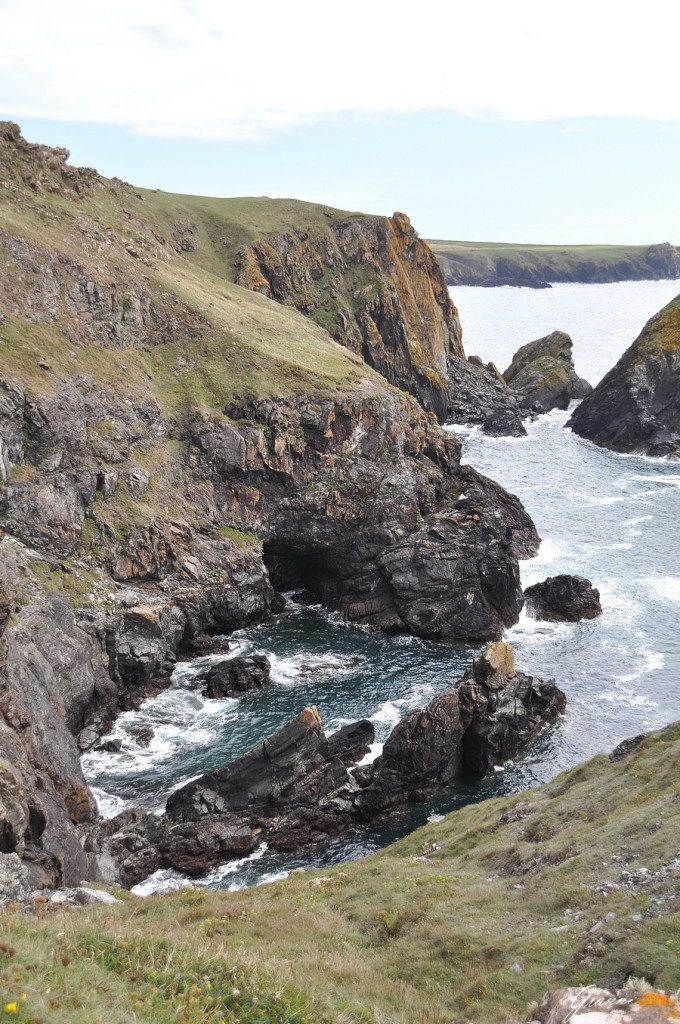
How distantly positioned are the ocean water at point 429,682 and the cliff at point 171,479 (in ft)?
8.96

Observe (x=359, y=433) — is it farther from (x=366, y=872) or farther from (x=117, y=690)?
(x=366, y=872)

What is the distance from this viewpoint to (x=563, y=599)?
64.6 metres

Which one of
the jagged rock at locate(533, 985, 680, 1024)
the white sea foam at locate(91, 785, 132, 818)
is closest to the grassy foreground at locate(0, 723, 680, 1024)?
the jagged rock at locate(533, 985, 680, 1024)

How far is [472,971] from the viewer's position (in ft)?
64.1

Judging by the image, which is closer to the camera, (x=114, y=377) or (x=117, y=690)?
(x=117, y=690)

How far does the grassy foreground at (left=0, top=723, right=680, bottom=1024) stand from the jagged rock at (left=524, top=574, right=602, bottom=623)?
31132 mm

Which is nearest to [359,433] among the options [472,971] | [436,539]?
[436,539]

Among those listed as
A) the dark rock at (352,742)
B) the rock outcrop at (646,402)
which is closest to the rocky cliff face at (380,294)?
the rock outcrop at (646,402)

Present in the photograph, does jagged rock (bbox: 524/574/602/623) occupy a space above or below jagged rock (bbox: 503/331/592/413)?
below

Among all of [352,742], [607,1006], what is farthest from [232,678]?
[607,1006]

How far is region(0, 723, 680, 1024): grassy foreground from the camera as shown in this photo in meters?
14.5

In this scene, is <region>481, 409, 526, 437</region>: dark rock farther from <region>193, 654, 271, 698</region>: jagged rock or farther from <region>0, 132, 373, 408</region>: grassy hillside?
<region>193, 654, 271, 698</region>: jagged rock

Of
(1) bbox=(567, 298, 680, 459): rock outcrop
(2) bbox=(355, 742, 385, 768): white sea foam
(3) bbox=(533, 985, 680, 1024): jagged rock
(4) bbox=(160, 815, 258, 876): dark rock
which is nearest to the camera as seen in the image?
(3) bbox=(533, 985, 680, 1024): jagged rock

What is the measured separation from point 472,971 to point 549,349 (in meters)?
138
